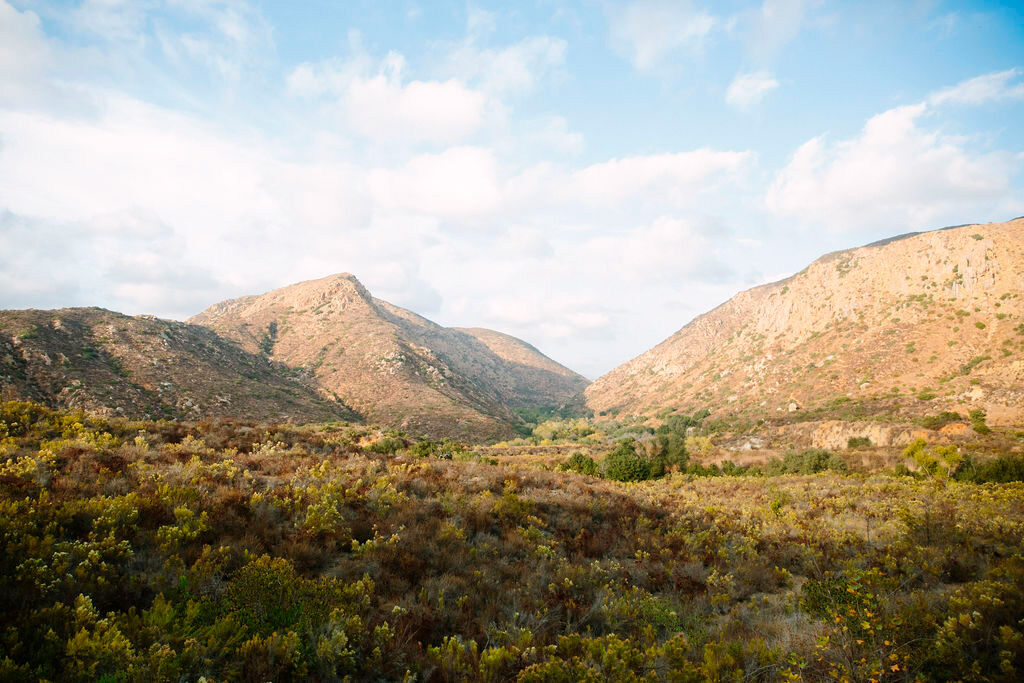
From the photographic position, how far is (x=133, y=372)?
42.6m

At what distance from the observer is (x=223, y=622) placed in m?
4.11

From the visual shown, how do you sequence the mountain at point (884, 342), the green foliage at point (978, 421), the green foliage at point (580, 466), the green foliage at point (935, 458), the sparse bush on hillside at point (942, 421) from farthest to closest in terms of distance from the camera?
1. the mountain at point (884, 342)
2. the sparse bush on hillside at point (942, 421)
3. the green foliage at point (978, 421)
4. the green foliage at point (580, 466)
5. the green foliage at point (935, 458)

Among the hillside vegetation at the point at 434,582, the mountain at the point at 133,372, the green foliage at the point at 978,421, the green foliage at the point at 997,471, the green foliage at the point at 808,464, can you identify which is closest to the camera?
the hillside vegetation at the point at 434,582

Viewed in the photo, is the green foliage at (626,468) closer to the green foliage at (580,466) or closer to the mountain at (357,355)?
the green foliage at (580,466)

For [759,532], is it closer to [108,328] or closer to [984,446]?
[984,446]

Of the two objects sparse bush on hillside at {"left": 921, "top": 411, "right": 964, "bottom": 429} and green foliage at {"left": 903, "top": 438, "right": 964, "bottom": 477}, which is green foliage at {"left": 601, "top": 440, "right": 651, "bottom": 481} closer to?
green foliage at {"left": 903, "top": 438, "right": 964, "bottom": 477}

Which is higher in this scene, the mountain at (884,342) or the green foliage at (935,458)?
the mountain at (884,342)

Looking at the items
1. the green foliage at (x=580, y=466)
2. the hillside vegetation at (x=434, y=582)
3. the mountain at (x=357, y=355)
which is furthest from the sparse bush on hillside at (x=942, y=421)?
the mountain at (x=357, y=355)

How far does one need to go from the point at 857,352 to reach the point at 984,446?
197ft

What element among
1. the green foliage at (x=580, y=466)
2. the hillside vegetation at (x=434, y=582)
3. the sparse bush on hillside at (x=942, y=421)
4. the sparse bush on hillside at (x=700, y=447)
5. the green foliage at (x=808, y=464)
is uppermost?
the hillside vegetation at (x=434, y=582)

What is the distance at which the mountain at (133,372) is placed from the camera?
3503 centimetres

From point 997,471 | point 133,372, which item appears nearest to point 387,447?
point 997,471

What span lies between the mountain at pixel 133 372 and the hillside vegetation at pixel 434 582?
3283 cm

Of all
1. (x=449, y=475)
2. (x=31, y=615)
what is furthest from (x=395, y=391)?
(x=31, y=615)
